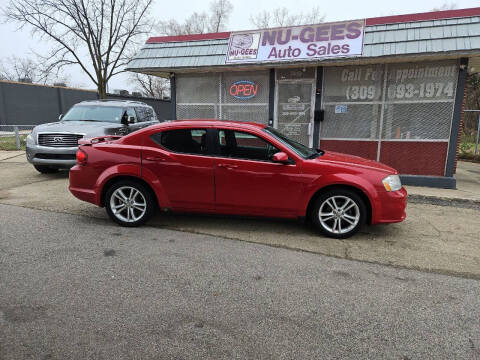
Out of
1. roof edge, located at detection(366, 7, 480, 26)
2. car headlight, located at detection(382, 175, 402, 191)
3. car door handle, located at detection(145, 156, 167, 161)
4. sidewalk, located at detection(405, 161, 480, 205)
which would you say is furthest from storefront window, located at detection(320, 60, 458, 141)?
car door handle, located at detection(145, 156, 167, 161)

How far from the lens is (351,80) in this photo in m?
8.23

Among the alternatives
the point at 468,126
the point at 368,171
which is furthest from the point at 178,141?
the point at 468,126

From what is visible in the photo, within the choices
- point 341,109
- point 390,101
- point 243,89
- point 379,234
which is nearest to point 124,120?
point 243,89

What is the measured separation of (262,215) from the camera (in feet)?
15.2

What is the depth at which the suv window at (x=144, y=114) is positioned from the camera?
10.3 metres

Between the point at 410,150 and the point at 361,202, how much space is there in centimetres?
448

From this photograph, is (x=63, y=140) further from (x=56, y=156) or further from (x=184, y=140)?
(x=184, y=140)

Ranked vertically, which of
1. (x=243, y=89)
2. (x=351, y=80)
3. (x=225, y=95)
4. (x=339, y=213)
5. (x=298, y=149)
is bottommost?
(x=339, y=213)

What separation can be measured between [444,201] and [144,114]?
28.1 feet

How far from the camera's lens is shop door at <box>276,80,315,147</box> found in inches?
339

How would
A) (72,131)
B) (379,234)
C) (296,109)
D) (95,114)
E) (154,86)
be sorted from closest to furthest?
(379,234) → (72,131) → (296,109) → (95,114) → (154,86)

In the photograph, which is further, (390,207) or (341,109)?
(341,109)

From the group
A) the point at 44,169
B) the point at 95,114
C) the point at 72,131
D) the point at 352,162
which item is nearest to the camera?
the point at 352,162

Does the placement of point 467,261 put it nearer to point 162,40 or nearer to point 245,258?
point 245,258
